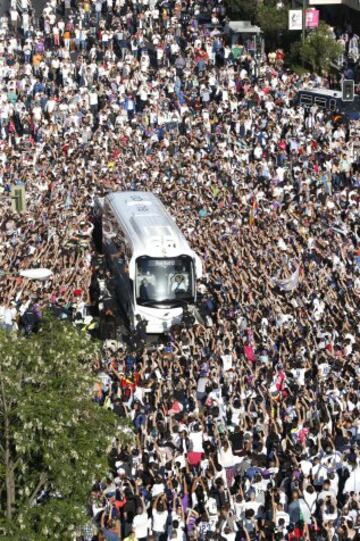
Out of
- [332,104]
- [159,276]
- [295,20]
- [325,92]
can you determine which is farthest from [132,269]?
[295,20]

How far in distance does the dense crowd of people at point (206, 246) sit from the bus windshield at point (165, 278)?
66cm

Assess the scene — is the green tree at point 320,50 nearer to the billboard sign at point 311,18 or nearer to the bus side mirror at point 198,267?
the billboard sign at point 311,18

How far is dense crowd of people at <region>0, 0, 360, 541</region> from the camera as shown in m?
23.4

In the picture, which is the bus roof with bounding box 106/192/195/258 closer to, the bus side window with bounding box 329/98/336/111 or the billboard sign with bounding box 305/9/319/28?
the bus side window with bounding box 329/98/336/111

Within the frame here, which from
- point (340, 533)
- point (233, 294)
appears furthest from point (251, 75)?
point (340, 533)

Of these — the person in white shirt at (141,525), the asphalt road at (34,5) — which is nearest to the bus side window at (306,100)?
the asphalt road at (34,5)

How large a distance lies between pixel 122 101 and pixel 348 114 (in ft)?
26.6

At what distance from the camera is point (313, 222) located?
40188mm

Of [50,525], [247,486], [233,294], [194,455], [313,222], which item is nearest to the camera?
[50,525]

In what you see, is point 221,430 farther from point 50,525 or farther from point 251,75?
point 251,75

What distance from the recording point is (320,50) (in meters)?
57.6

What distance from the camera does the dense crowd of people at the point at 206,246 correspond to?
76.6 ft

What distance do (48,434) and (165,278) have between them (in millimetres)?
13824

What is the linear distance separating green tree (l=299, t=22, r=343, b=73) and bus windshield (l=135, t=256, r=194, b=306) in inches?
964
